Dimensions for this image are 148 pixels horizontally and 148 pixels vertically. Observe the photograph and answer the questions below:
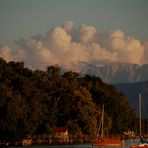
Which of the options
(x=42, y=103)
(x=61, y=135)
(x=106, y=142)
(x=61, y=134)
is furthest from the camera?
(x=61, y=134)

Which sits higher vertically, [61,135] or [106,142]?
[61,135]

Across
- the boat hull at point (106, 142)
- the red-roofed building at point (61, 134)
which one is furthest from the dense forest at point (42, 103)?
the boat hull at point (106, 142)

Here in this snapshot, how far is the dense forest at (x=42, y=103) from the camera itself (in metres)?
122

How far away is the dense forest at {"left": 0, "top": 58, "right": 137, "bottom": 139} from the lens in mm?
121875

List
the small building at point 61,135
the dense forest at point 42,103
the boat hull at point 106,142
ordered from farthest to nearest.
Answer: the small building at point 61,135 → the boat hull at point 106,142 → the dense forest at point 42,103

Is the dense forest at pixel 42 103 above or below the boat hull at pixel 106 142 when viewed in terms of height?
above

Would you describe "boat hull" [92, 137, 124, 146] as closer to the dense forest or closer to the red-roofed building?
the dense forest

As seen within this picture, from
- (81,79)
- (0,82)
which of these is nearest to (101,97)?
(81,79)

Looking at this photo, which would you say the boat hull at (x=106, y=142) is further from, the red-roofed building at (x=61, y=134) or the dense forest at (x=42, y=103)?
the red-roofed building at (x=61, y=134)

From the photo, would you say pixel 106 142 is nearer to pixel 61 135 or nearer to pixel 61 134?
pixel 61 135

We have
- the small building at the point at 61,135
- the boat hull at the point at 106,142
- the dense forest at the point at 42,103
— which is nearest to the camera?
the dense forest at the point at 42,103

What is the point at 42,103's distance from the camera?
14288 centimetres

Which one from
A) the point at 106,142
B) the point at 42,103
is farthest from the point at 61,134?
the point at 106,142

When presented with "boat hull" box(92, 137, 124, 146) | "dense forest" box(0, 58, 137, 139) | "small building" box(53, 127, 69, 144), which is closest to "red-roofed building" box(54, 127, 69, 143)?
"small building" box(53, 127, 69, 144)
